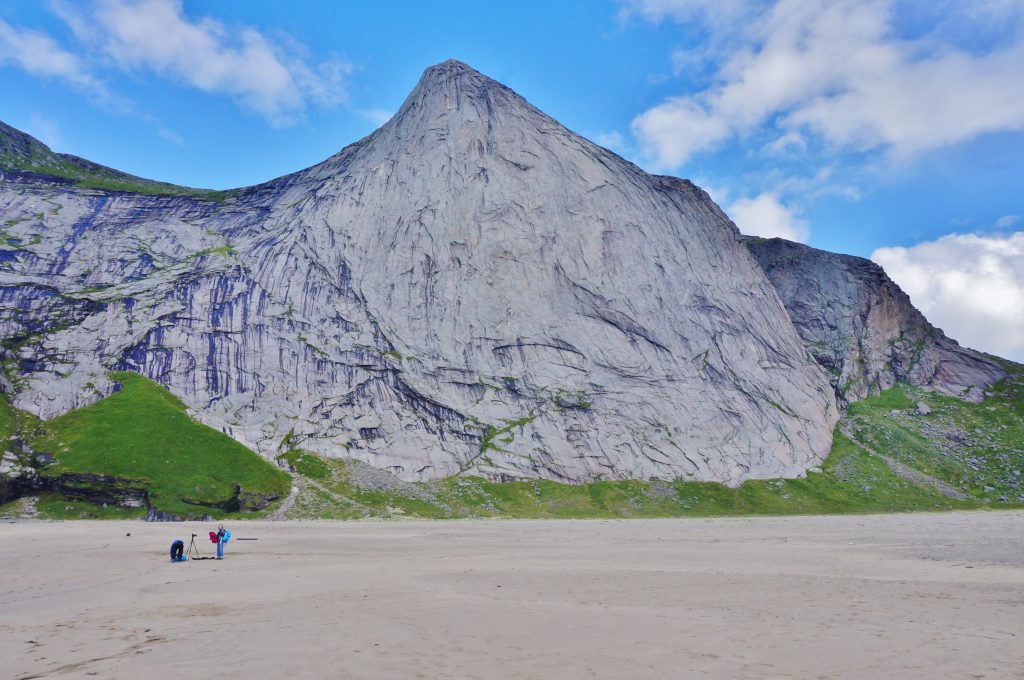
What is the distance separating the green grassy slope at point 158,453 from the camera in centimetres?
5512

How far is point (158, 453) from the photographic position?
59.3m

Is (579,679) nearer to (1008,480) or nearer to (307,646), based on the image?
(307,646)

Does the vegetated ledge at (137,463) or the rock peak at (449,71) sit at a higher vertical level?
the rock peak at (449,71)

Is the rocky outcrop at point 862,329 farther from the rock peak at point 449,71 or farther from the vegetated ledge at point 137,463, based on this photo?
the vegetated ledge at point 137,463

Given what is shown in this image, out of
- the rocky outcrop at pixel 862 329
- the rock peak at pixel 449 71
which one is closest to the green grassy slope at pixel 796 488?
the rocky outcrop at pixel 862 329

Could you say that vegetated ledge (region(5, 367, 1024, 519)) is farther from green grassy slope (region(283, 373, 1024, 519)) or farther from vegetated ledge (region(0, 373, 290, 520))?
vegetated ledge (region(0, 373, 290, 520))

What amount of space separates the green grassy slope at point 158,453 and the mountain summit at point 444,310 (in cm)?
507

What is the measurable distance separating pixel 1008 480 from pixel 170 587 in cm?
9590

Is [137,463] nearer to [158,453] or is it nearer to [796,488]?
[158,453]

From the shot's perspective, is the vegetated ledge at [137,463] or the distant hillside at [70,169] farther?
the distant hillside at [70,169]

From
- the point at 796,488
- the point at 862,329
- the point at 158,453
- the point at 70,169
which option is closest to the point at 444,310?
the point at 158,453

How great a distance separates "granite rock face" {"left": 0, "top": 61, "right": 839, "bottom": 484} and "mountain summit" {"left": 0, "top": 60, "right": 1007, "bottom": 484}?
14.6 inches

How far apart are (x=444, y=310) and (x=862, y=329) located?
81388mm

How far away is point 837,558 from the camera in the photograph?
2631cm
